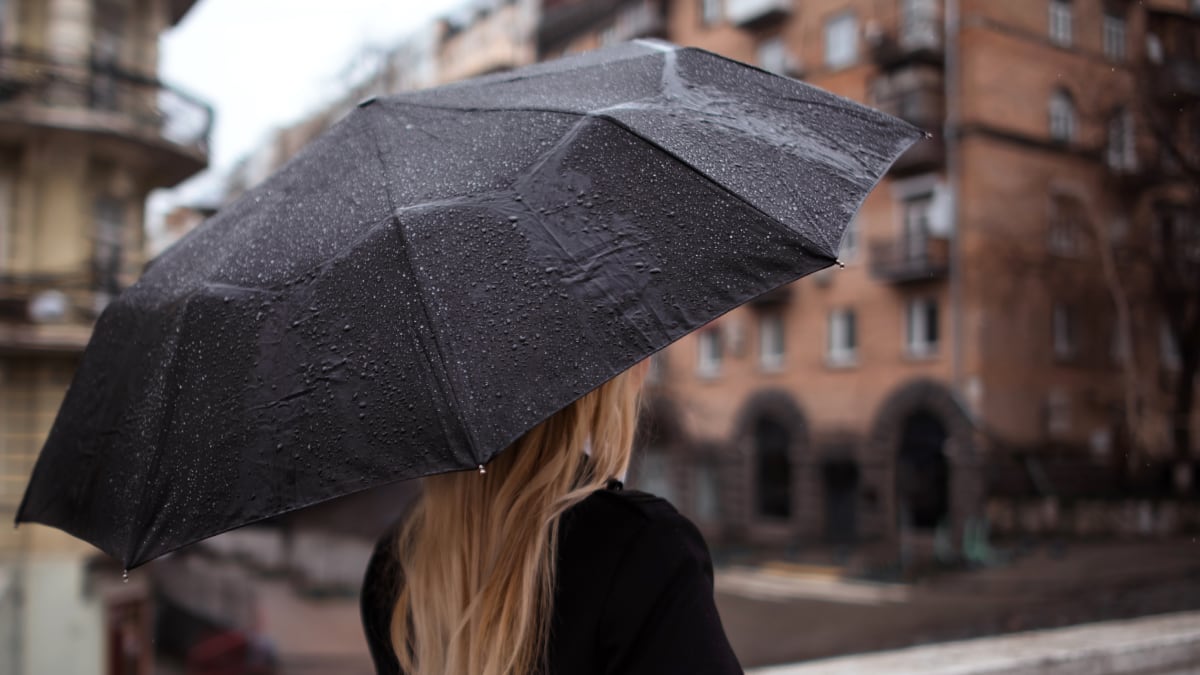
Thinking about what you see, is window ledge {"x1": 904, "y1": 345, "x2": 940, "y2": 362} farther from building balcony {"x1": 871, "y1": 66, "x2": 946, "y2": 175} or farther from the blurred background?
building balcony {"x1": 871, "y1": 66, "x2": 946, "y2": 175}

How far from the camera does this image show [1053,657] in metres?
2.88

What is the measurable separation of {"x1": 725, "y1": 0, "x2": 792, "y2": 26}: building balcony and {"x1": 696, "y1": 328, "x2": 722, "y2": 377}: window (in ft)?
23.8

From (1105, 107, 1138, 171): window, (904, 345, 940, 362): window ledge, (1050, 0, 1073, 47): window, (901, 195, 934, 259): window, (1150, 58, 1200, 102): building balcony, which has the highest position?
(1050, 0, 1073, 47): window

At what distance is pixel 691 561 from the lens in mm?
1110

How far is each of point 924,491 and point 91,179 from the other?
1520cm

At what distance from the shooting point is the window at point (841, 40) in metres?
20.5

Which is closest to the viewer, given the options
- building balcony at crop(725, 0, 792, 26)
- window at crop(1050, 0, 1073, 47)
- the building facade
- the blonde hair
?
the blonde hair

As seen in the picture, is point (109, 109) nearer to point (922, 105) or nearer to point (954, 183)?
point (954, 183)

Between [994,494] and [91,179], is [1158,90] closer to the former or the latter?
[91,179]

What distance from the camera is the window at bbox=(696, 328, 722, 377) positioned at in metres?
24.3

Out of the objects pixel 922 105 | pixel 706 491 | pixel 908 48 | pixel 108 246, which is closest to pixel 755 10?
pixel 908 48

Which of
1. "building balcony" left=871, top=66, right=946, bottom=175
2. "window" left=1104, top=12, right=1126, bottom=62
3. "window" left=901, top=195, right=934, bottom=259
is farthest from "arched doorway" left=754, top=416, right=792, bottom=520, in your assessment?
"window" left=1104, top=12, right=1126, bottom=62

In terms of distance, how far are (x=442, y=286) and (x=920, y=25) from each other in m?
19.3

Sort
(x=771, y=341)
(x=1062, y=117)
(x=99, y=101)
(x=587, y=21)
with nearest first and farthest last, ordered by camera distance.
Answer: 1. (x=99, y=101)
2. (x=1062, y=117)
3. (x=771, y=341)
4. (x=587, y=21)
